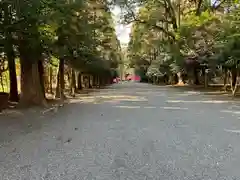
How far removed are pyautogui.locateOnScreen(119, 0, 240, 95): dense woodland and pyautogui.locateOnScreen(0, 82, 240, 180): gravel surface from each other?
975cm

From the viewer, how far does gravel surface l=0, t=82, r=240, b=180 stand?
5555 mm

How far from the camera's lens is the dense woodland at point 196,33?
2160cm

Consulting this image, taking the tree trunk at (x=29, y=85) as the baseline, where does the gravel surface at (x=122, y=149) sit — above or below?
below

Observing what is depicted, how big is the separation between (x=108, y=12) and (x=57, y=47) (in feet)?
51.3

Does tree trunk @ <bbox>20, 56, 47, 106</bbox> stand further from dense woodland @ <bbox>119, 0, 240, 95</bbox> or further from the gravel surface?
dense woodland @ <bbox>119, 0, 240, 95</bbox>

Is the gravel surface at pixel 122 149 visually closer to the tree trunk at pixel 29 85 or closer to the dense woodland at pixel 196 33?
the tree trunk at pixel 29 85

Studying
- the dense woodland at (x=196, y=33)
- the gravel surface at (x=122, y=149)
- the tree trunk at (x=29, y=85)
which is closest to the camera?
the gravel surface at (x=122, y=149)

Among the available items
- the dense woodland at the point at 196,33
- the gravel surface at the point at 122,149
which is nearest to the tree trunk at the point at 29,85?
the gravel surface at the point at 122,149

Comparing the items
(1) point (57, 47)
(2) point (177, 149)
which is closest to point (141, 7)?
(1) point (57, 47)

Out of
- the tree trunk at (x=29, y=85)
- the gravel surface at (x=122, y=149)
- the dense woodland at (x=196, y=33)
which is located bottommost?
the gravel surface at (x=122, y=149)

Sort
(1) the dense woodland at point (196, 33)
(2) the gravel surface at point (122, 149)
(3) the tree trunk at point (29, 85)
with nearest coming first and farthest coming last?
1. (2) the gravel surface at point (122, 149)
2. (3) the tree trunk at point (29, 85)
3. (1) the dense woodland at point (196, 33)

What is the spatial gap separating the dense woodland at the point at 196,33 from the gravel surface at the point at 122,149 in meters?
9.75

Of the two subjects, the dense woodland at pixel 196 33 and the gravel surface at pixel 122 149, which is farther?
the dense woodland at pixel 196 33

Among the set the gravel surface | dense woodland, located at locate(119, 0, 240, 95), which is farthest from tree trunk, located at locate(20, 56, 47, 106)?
dense woodland, located at locate(119, 0, 240, 95)
